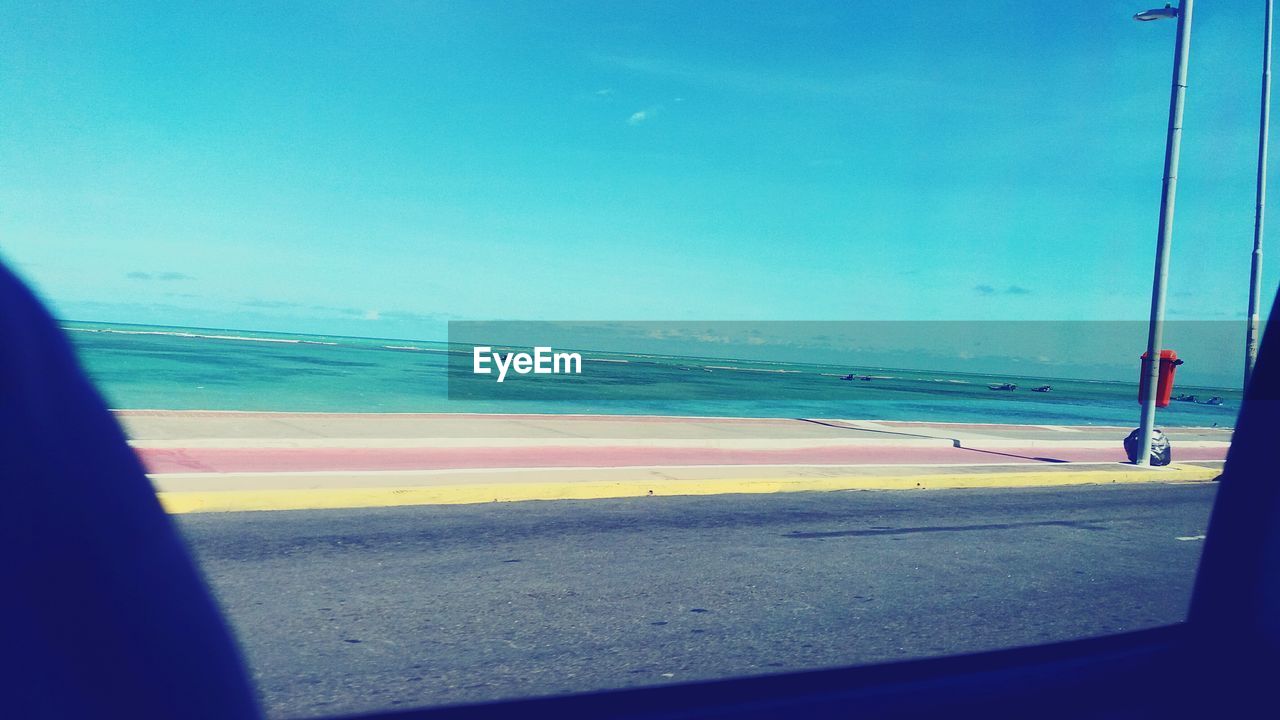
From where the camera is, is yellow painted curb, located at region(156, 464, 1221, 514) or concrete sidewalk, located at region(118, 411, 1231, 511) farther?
concrete sidewalk, located at region(118, 411, 1231, 511)

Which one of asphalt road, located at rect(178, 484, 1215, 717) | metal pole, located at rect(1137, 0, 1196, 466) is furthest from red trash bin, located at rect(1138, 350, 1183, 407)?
asphalt road, located at rect(178, 484, 1215, 717)

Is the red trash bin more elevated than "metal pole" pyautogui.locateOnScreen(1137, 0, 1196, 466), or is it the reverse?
"metal pole" pyautogui.locateOnScreen(1137, 0, 1196, 466)

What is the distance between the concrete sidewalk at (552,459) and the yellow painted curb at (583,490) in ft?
0.05

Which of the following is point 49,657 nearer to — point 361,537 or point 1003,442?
point 361,537

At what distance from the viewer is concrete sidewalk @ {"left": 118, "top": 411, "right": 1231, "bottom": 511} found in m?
8.62

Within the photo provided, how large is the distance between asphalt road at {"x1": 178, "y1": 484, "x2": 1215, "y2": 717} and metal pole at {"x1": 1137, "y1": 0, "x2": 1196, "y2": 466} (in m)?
4.68

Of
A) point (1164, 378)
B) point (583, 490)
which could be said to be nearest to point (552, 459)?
point (583, 490)

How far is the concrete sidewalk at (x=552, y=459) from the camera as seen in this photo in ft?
28.3

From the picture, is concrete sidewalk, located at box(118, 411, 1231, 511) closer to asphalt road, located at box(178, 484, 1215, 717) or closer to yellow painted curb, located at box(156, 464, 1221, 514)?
yellow painted curb, located at box(156, 464, 1221, 514)

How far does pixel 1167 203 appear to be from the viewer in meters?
13.0

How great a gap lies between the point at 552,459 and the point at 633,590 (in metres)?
5.87

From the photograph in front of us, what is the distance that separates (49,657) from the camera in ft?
2.25

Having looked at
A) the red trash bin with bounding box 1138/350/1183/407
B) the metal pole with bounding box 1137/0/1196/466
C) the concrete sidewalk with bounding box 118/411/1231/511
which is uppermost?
the metal pole with bounding box 1137/0/1196/466

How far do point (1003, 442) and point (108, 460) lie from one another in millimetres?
18046
